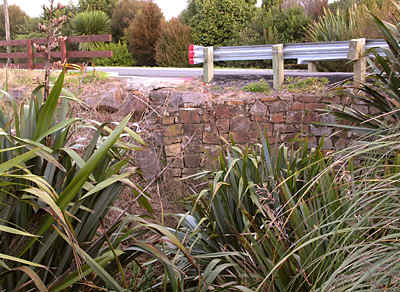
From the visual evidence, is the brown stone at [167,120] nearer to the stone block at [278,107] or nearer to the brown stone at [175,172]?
the brown stone at [175,172]

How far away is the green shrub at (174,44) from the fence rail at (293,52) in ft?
26.1

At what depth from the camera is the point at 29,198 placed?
93.0 inches

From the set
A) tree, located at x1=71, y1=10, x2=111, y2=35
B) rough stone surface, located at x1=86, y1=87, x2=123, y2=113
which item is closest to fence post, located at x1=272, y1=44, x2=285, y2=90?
rough stone surface, located at x1=86, y1=87, x2=123, y2=113

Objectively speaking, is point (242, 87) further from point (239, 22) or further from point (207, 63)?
point (239, 22)

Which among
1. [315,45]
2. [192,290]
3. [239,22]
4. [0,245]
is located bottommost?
[192,290]

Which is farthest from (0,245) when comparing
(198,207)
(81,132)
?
(81,132)

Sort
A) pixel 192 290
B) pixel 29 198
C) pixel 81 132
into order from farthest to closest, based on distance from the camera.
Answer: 1. pixel 81 132
2. pixel 192 290
3. pixel 29 198

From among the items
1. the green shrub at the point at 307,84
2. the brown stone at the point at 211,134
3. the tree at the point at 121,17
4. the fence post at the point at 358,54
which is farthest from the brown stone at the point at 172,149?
the tree at the point at 121,17

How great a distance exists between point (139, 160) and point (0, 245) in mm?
4039

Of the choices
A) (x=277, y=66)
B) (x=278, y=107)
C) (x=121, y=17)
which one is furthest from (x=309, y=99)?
(x=121, y=17)

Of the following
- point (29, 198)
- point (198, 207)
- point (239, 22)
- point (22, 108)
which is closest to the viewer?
point (29, 198)

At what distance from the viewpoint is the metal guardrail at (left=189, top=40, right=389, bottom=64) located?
7.00m

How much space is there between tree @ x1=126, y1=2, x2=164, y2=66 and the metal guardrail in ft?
33.3

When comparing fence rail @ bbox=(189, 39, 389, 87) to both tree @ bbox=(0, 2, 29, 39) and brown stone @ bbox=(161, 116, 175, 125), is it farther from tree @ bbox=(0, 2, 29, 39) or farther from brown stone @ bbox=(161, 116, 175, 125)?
tree @ bbox=(0, 2, 29, 39)
